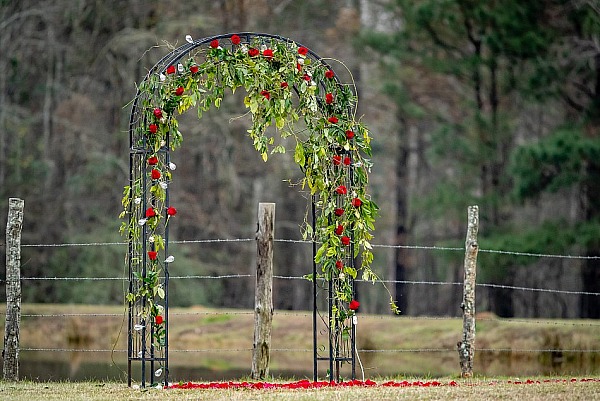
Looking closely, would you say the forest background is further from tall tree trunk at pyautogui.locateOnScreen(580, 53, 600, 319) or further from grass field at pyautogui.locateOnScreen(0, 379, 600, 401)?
grass field at pyautogui.locateOnScreen(0, 379, 600, 401)

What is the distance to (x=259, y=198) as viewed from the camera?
947 inches

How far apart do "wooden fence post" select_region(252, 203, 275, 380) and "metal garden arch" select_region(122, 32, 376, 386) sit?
874mm

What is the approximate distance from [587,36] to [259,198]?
Result: 29.6ft

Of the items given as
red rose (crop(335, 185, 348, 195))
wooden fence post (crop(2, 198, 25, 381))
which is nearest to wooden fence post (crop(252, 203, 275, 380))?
red rose (crop(335, 185, 348, 195))

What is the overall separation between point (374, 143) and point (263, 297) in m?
16.4

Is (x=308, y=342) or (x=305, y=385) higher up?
(x=305, y=385)

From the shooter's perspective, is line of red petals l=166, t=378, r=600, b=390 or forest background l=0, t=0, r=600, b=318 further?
forest background l=0, t=0, r=600, b=318

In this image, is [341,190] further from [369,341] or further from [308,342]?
[308,342]

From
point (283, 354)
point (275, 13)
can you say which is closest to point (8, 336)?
point (283, 354)

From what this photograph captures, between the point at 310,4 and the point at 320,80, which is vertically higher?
the point at 310,4

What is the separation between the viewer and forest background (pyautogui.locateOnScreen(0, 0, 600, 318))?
19.0 m

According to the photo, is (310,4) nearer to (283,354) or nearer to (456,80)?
(456,80)

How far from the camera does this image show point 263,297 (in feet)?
31.4

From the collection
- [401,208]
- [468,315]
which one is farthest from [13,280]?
[401,208]
